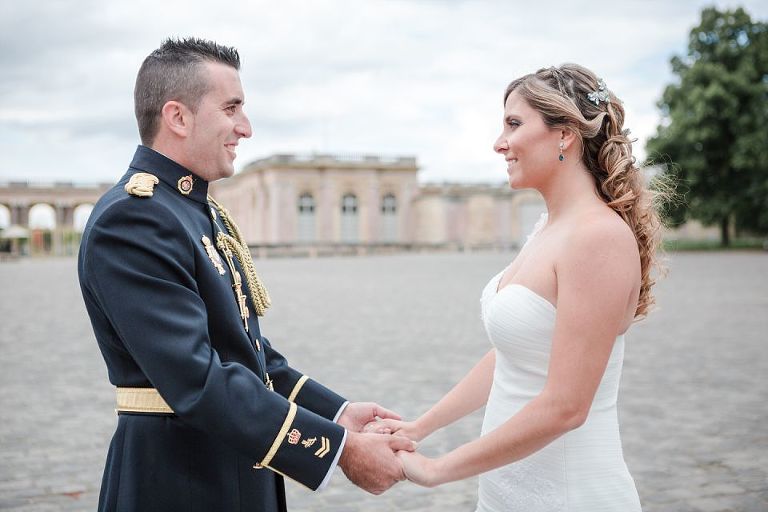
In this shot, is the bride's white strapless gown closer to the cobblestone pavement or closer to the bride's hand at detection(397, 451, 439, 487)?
the bride's hand at detection(397, 451, 439, 487)

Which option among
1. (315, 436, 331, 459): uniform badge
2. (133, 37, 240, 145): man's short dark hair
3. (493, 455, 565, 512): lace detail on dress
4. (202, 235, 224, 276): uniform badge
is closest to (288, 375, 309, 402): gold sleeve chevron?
(315, 436, 331, 459): uniform badge

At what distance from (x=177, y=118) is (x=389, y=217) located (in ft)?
212

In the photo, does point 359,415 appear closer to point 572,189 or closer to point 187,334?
point 187,334

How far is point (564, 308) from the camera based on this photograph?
2127 millimetres

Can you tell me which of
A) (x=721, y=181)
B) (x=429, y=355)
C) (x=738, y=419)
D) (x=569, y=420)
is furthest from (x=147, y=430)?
(x=721, y=181)

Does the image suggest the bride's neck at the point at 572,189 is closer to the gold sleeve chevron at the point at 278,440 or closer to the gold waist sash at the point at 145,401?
the gold sleeve chevron at the point at 278,440

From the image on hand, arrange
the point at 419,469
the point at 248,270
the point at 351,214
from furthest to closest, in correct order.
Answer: the point at 351,214
the point at 248,270
the point at 419,469

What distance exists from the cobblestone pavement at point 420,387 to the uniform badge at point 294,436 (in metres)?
2.53

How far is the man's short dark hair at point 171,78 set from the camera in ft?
7.74

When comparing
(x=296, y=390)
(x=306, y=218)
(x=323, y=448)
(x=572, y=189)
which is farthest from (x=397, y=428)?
(x=306, y=218)

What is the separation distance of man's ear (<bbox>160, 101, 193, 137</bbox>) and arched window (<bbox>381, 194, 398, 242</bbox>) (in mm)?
64023

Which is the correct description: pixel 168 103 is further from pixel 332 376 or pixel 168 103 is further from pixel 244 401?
pixel 332 376

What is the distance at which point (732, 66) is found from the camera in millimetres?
41125

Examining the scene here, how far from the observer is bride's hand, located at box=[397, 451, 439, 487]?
2.40 metres
